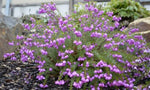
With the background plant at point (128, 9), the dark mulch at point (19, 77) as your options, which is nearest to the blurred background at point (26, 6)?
the background plant at point (128, 9)

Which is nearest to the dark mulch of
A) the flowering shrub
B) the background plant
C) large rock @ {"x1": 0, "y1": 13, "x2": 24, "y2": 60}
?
the flowering shrub

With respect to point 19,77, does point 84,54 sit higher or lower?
higher

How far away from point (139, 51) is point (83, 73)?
1.11 meters

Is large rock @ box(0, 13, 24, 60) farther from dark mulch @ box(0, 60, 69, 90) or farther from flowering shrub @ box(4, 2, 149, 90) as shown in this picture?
flowering shrub @ box(4, 2, 149, 90)

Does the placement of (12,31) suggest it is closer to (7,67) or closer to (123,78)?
(7,67)

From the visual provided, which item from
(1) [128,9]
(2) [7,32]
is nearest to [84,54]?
(2) [7,32]

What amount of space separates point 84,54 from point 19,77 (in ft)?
3.35

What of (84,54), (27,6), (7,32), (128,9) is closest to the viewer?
(84,54)

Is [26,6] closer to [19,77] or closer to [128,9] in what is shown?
[128,9]

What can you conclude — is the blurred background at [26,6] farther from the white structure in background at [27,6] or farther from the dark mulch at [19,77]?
the dark mulch at [19,77]

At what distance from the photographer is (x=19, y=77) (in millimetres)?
3082

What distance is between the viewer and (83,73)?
8.07 ft

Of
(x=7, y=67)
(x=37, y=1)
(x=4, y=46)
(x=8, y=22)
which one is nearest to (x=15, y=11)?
(x=37, y=1)

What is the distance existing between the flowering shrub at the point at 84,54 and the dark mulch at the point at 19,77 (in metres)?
0.13
